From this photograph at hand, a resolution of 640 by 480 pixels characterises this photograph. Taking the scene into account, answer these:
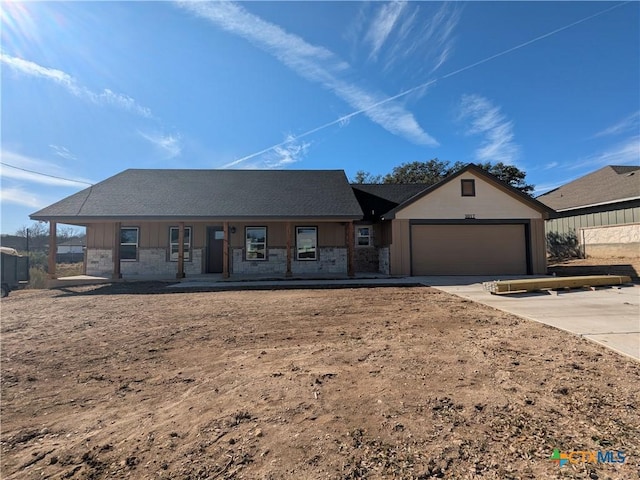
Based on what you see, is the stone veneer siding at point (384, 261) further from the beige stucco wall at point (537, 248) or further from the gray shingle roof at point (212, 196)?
the beige stucco wall at point (537, 248)

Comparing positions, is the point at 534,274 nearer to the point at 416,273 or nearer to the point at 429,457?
the point at 416,273

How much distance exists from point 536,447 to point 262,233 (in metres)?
13.8

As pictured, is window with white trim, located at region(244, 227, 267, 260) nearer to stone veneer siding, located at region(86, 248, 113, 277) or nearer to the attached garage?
the attached garage

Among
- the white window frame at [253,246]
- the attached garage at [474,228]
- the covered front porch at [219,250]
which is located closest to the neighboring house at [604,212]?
the attached garage at [474,228]

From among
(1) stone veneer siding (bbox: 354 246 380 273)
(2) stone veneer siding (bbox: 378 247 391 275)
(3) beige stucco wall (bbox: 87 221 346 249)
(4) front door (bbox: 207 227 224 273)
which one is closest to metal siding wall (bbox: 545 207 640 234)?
(2) stone veneer siding (bbox: 378 247 391 275)

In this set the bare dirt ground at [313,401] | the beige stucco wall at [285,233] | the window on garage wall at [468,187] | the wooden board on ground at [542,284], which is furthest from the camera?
the beige stucco wall at [285,233]

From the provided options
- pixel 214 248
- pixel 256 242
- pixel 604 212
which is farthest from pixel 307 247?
pixel 604 212

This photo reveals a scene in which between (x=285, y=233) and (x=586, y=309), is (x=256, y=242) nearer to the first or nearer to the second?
(x=285, y=233)

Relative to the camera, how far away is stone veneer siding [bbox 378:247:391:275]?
14881mm

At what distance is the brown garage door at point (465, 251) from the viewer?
14750 mm

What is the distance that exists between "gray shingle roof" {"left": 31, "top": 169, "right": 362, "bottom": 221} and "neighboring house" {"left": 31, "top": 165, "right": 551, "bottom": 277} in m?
0.05

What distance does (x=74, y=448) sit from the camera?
2.56 metres

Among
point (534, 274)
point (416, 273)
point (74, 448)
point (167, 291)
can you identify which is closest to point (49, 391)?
point (74, 448)

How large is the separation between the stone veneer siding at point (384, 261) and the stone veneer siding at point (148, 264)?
846 cm
